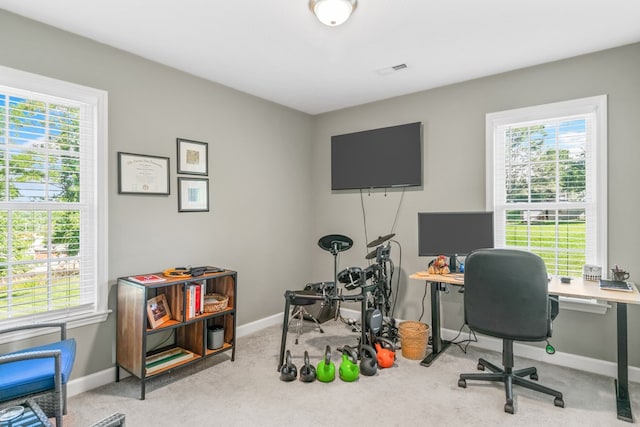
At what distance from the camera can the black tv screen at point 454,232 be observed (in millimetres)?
3119

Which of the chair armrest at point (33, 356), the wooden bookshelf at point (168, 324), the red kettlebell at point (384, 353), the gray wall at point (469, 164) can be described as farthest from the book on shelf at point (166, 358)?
the gray wall at point (469, 164)

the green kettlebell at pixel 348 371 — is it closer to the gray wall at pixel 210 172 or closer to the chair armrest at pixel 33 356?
the gray wall at pixel 210 172

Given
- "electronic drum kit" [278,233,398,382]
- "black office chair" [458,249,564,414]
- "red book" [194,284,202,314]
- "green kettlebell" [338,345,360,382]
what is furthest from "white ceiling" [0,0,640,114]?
"green kettlebell" [338,345,360,382]

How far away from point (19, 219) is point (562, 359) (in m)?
4.24

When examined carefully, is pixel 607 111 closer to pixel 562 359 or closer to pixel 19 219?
pixel 562 359

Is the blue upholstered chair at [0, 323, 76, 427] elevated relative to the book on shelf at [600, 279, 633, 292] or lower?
lower

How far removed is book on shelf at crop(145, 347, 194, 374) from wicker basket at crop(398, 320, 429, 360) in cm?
180

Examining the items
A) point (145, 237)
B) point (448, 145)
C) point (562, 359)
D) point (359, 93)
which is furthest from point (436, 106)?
point (145, 237)

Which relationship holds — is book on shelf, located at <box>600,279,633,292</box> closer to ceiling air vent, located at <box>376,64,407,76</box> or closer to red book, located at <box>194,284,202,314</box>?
ceiling air vent, located at <box>376,64,407,76</box>

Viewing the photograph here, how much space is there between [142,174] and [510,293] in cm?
288

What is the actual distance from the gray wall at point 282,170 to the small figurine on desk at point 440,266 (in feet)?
1.50

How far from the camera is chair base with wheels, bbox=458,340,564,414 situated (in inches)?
92.2

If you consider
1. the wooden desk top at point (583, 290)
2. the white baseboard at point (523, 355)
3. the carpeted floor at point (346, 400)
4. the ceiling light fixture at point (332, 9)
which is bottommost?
the carpeted floor at point (346, 400)

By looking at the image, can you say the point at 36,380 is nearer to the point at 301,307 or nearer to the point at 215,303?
the point at 215,303
